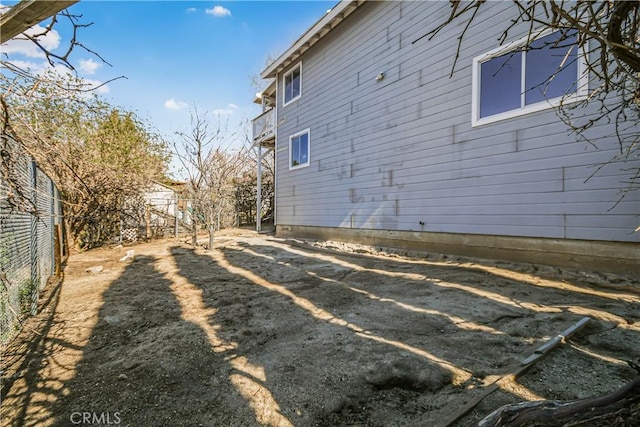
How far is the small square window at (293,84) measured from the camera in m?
9.99

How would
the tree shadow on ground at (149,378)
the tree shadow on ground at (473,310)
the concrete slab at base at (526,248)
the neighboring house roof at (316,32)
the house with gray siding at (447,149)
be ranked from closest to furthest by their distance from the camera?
the tree shadow on ground at (149,378) < the tree shadow on ground at (473,310) < the concrete slab at base at (526,248) < the house with gray siding at (447,149) < the neighboring house roof at (316,32)

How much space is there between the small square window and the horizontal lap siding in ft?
1.46

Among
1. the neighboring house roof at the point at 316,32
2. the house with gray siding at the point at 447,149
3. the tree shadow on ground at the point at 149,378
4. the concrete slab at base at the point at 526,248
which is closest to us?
the tree shadow on ground at the point at 149,378

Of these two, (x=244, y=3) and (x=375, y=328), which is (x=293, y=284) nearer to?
(x=375, y=328)

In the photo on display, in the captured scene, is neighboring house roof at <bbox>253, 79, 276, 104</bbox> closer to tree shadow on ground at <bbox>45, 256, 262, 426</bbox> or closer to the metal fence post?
the metal fence post

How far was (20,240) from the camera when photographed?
2902mm

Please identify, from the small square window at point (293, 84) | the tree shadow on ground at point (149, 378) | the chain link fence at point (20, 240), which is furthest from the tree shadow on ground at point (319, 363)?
the small square window at point (293, 84)

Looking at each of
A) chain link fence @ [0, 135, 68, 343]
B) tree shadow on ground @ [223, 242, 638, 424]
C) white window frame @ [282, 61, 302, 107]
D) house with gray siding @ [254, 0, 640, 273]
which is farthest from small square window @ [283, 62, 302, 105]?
chain link fence @ [0, 135, 68, 343]

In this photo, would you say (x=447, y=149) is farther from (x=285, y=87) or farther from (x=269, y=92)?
(x=269, y=92)

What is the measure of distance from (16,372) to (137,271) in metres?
3.42

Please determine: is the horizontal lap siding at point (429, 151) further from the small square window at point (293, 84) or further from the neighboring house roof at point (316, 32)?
the small square window at point (293, 84)

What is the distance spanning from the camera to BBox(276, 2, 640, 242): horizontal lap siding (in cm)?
418

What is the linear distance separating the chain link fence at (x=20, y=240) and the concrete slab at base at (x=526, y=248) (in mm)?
5762

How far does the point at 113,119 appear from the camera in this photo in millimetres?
12094
